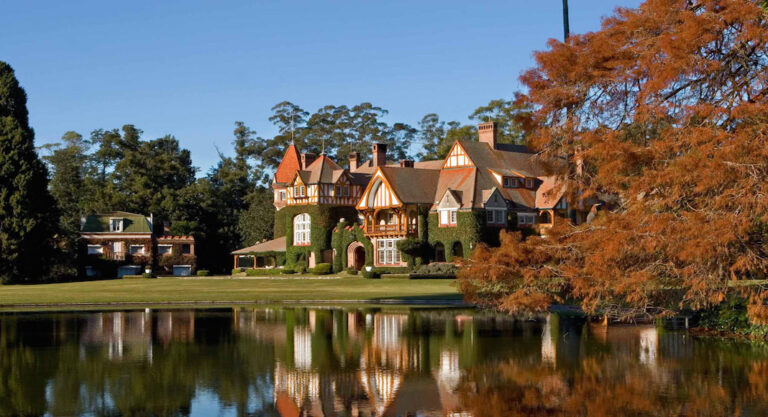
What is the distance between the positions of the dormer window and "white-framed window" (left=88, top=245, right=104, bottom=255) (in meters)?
1.83

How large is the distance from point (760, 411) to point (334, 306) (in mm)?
24904

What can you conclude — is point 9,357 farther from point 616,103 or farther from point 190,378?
point 616,103

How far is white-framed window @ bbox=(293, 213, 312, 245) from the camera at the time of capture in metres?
74.7

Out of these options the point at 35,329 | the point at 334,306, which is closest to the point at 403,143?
the point at 334,306

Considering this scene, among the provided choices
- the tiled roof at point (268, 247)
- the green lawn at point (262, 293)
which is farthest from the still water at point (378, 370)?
the tiled roof at point (268, 247)

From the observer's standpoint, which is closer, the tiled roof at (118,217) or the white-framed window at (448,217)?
the white-framed window at (448,217)

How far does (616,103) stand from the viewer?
74.8ft

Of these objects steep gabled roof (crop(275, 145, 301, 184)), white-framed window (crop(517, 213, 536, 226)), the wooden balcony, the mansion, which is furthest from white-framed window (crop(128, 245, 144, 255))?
white-framed window (crop(517, 213, 536, 226))

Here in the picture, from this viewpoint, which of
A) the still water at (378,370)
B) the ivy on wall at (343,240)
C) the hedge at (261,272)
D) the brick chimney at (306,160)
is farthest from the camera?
the brick chimney at (306,160)

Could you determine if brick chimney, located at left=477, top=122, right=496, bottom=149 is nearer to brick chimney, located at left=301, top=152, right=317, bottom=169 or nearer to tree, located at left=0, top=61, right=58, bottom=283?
brick chimney, located at left=301, top=152, right=317, bottom=169

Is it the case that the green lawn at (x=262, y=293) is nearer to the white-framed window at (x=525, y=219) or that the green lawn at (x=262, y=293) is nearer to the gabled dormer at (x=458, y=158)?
the white-framed window at (x=525, y=219)

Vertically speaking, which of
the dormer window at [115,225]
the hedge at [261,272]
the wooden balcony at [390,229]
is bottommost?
the hedge at [261,272]

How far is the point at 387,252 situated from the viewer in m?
68.9

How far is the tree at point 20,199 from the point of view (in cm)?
6581
